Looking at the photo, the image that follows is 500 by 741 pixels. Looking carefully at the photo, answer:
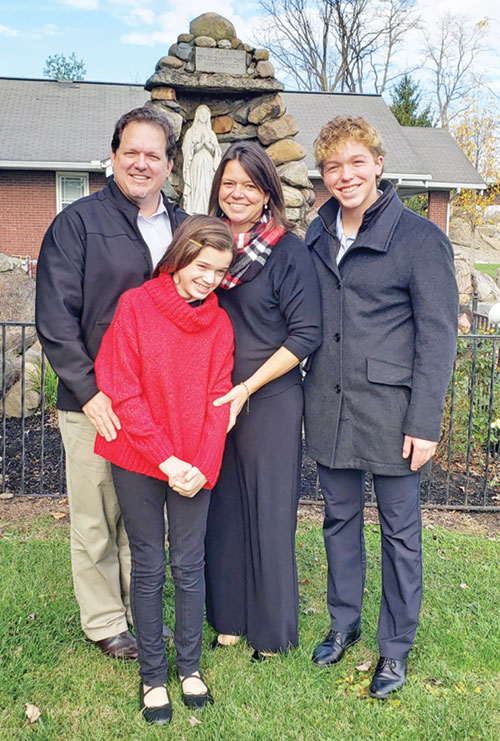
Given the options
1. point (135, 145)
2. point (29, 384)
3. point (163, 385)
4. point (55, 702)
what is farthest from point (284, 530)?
point (29, 384)

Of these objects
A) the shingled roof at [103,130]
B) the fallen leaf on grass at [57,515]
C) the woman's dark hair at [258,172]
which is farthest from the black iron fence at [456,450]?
the shingled roof at [103,130]

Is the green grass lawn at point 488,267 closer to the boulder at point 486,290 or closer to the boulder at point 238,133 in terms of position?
the boulder at point 486,290

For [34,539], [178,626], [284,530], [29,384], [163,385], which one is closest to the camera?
[163,385]

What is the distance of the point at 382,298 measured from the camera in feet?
8.30

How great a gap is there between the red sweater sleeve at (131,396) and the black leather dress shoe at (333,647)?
3.85 ft

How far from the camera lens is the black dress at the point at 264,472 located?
101 inches

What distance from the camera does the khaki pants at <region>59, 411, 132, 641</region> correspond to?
8.98 ft

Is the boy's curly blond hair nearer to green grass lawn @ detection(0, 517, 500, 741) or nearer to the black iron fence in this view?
green grass lawn @ detection(0, 517, 500, 741)

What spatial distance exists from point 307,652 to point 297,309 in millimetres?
1458

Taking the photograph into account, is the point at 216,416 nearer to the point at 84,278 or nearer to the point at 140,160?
the point at 84,278

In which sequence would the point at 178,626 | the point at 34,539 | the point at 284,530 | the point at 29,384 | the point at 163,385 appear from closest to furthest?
the point at 163,385, the point at 178,626, the point at 284,530, the point at 34,539, the point at 29,384

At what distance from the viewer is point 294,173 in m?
6.70

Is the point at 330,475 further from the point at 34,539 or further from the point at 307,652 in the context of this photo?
the point at 34,539

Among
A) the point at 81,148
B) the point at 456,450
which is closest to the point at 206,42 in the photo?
the point at 456,450
